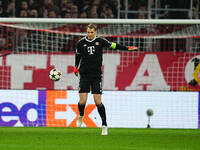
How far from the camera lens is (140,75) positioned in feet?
45.2

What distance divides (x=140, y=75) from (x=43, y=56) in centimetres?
242

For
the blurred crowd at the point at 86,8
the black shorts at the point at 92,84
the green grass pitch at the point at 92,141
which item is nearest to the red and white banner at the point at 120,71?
the blurred crowd at the point at 86,8

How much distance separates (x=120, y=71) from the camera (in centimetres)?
1368

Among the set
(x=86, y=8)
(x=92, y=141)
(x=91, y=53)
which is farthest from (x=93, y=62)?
(x=86, y=8)

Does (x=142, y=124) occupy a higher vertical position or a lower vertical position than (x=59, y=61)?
lower

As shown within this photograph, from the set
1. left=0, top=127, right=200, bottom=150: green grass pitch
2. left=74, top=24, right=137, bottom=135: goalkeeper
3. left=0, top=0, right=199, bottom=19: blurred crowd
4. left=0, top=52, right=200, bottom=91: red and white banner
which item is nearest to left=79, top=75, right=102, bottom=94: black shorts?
left=74, top=24, right=137, bottom=135: goalkeeper

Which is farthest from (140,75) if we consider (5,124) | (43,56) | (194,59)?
(5,124)

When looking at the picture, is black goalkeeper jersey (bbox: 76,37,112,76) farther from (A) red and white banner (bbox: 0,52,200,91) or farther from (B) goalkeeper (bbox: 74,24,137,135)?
(A) red and white banner (bbox: 0,52,200,91)

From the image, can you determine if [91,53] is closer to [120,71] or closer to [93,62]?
[93,62]

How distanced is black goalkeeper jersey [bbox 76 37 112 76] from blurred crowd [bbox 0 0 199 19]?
633 centimetres

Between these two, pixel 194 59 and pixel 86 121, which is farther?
pixel 194 59

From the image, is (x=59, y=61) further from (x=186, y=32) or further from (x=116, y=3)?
(x=116, y=3)

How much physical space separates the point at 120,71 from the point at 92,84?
12.9 feet

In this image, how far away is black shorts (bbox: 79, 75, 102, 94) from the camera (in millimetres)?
9695
